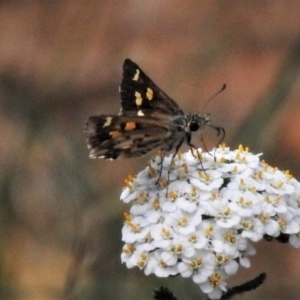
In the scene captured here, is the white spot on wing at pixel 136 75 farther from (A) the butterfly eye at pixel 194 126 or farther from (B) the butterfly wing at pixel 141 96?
(A) the butterfly eye at pixel 194 126

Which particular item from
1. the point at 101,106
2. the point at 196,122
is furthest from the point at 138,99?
the point at 101,106

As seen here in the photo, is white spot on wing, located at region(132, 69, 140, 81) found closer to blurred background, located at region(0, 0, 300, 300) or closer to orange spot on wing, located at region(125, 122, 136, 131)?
orange spot on wing, located at region(125, 122, 136, 131)

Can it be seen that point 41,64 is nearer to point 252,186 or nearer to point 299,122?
point 299,122

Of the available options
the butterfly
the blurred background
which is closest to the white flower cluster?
the butterfly

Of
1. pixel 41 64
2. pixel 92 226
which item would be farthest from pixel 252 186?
pixel 41 64

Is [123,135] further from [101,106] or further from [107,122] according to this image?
[101,106]

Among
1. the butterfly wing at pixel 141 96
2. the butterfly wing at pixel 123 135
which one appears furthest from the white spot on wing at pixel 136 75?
the butterfly wing at pixel 123 135
